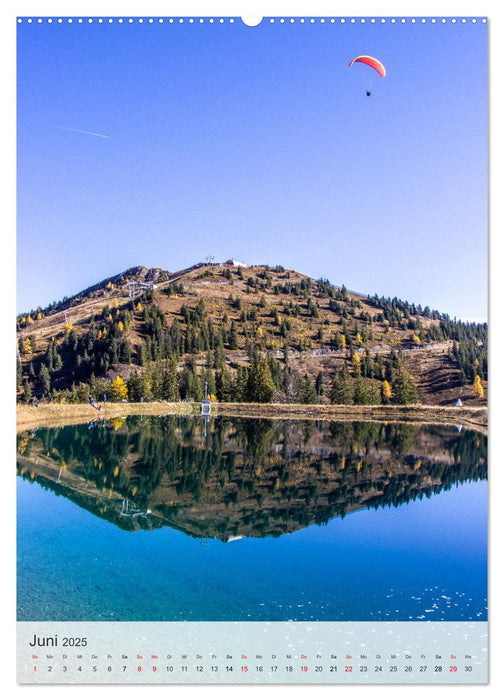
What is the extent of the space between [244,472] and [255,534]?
4003 mm

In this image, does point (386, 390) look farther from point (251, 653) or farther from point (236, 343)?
point (251, 653)

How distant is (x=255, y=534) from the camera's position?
25.1ft

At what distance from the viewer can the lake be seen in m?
5.71

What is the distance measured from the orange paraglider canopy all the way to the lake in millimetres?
5491

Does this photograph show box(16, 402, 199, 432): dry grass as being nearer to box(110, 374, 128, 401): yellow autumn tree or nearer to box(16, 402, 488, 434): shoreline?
box(16, 402, 488, 434): shoreline

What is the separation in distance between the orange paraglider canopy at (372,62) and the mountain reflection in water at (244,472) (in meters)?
5.52

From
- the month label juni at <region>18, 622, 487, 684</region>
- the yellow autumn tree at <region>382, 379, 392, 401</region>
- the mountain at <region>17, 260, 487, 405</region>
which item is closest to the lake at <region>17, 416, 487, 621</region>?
the month label juni at <region>18, 622, 487, 684</region>

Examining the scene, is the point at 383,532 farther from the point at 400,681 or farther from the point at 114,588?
the point at 114,588

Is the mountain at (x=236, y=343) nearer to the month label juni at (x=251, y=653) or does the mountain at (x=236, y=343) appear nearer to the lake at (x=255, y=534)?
the lake at (x=255, y=534)

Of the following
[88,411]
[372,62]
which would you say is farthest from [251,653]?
[88,411]

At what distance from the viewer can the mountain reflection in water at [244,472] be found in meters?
8.45

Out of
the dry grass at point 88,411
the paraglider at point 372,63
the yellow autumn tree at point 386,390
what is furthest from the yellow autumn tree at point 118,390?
the paraglider at point 372,63
